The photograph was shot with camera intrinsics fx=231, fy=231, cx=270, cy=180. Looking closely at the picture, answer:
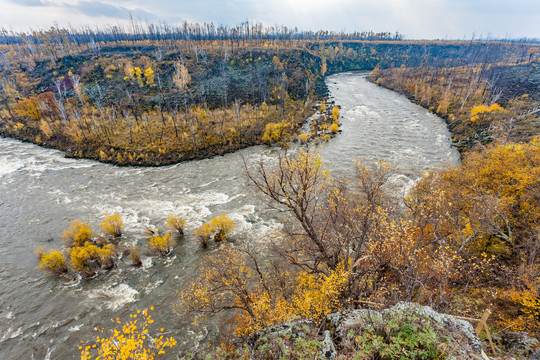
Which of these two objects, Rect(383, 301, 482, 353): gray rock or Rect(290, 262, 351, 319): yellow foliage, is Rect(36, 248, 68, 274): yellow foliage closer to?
Rect(290, 262, 351, 319): yellow foliage

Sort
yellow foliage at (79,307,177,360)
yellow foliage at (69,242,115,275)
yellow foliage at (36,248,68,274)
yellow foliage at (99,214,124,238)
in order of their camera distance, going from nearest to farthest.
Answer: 1. yellow foliage at (79,307,177,360)
2. yellow foliage at (36,248,68,274)
3. yellow foliage at (69,242,115,275)
4. yellow foliage at (99,214,124,238)

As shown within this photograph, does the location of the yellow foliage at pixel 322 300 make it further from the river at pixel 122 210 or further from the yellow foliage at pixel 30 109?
the yellow foliage at pixel 30 109

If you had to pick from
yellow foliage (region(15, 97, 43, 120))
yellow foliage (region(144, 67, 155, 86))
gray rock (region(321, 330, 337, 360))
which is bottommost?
gray rock (region(321, 330, 337, 360))

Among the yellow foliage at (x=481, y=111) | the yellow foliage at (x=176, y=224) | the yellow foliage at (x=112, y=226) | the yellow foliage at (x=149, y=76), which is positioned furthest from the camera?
the yellow foliage at (x=149, y=76)

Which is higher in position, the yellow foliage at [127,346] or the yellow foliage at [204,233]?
the yellow foliage at [127,346]

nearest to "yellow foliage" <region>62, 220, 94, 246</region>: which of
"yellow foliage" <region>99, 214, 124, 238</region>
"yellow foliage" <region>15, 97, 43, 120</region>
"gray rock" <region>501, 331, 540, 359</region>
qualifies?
"yellow foliage" <region>99, 214, 124, 238</region>

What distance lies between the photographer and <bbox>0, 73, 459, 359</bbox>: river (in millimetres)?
17344

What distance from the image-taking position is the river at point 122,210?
56.9ft

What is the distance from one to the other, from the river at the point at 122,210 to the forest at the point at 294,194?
1501 millimetres

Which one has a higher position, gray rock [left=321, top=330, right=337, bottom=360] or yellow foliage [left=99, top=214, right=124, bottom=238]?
gray rock [left=321, top=330, right=337, bottom=360]

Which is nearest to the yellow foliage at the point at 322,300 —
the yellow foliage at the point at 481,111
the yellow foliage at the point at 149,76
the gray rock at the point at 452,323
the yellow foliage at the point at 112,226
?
the gray rock at the point at 452,323

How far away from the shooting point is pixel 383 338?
8047mm

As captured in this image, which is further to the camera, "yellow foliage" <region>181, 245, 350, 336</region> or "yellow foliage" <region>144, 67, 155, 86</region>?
"yellow foliage" <region>144, 67, 155, 86</region>

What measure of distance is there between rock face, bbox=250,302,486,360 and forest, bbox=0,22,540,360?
98 mm
